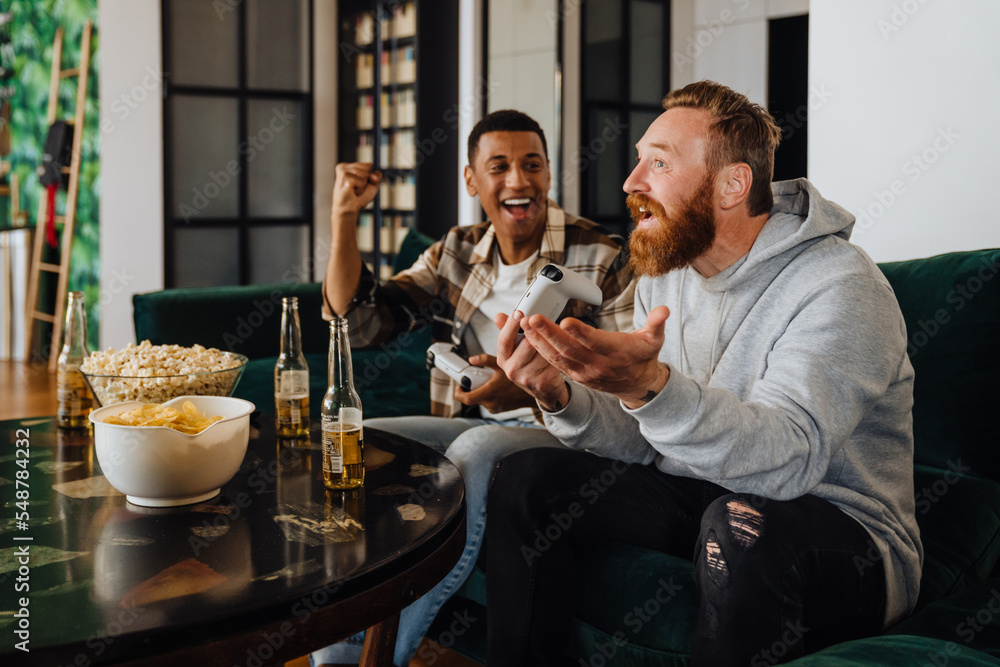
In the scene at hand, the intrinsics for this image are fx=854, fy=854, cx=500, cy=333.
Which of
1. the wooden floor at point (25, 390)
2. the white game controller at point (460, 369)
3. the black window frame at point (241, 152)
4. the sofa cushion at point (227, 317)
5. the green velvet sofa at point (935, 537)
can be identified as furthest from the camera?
the black window frame at point (241, 152)

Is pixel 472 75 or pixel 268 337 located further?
pixel 472 75

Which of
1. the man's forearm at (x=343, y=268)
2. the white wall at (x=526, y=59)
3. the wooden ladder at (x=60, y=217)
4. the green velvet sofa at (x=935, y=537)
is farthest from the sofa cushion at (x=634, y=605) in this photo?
the wooden ladder at (x=60, y=217)

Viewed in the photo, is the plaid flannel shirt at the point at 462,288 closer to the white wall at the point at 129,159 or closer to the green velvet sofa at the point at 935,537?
the green velvet sofa at the point at 935,537

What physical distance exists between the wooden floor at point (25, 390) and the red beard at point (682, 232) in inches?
126

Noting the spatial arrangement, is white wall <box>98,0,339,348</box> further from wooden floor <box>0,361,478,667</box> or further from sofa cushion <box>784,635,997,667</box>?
sofa cushion <box>784,635,997,667</box>

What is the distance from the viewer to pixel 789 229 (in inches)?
52.9

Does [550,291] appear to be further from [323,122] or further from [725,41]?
[323,122]

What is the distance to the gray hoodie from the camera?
1068 mm

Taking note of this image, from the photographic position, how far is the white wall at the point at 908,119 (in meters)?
1.67

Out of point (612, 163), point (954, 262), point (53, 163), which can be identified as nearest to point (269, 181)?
point (53, 163)

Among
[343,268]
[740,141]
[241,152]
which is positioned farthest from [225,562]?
[241,152]

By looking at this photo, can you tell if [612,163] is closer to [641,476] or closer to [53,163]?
[641,476]

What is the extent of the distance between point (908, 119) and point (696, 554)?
1.11 meters

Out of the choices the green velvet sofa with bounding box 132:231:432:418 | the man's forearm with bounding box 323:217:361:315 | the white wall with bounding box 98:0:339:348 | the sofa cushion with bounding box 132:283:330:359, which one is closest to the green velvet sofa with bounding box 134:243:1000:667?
the man's forearm with bounding box 323:217:361:315
